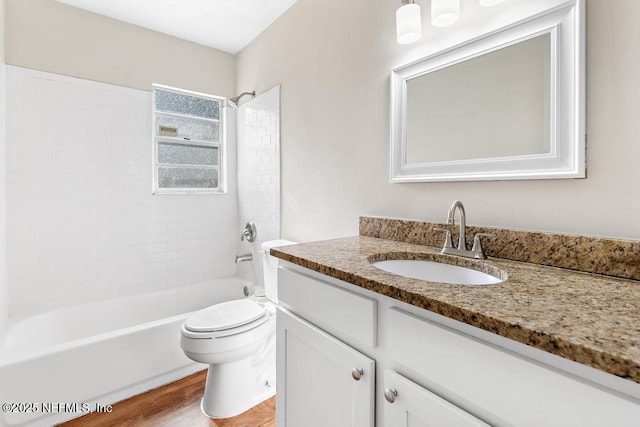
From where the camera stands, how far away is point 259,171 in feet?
8.63

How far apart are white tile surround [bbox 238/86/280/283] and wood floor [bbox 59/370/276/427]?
1.04 m

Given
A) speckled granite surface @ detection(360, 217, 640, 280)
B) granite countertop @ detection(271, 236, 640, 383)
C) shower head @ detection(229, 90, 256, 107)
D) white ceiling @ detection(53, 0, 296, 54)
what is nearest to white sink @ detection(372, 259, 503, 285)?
granite countertop @ detection(271, 236, 640, 383)

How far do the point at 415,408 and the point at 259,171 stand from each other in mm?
2225

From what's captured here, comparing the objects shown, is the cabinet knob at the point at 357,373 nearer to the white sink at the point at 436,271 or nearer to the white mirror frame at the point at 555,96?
the white sink at the point at 436,271

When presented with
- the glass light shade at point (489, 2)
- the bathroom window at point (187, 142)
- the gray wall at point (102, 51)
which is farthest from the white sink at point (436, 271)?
the gray wall at point (102, 51)

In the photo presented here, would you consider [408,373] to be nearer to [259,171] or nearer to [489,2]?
[489,2]

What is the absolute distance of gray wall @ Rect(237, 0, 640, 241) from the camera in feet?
2.83

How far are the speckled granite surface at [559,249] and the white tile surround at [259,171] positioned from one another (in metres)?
1.41

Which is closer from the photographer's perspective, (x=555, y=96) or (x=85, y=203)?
(x=555, y=96)

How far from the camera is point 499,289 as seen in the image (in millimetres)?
722


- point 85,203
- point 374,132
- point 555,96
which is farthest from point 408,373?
point 85,203

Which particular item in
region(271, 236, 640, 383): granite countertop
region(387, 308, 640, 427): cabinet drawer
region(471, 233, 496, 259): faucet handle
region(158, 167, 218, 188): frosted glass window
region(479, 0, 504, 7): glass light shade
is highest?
region(479, 0, 504, 7): glass light shade

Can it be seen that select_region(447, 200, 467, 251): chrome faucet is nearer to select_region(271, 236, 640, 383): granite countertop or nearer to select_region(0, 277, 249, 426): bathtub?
select_region(271, 236, 640, 383): granite countertop

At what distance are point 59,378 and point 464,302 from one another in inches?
79.9
